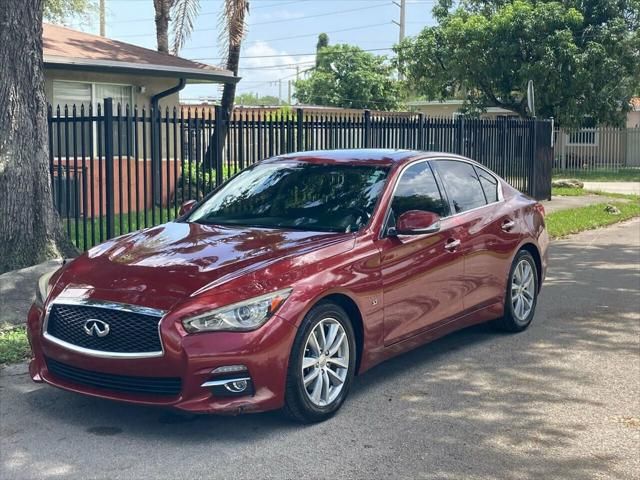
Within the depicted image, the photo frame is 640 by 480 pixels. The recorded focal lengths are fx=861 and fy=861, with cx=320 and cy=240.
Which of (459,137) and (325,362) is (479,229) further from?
(459,137)

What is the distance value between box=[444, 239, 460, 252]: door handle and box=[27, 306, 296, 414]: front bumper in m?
1.98

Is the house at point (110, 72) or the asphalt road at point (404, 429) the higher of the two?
the house at point (110, 72)

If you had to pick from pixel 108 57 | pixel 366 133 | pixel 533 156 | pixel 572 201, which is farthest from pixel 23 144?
pixel 572 201

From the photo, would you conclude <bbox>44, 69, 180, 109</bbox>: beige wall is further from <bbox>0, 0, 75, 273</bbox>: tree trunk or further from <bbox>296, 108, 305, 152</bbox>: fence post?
<bbox>0, 0, 75, 273</bbox>: tree trunk

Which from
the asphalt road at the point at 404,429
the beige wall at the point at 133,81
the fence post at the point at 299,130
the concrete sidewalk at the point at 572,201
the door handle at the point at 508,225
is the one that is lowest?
the asphalt road at the point at 404,429

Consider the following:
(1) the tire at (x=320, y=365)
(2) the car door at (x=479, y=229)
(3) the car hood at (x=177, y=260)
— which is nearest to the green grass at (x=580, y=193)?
(2) the car door at (x=479, y=229)

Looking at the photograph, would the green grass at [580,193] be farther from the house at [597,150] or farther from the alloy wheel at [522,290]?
the alloy wheel at [522,290]

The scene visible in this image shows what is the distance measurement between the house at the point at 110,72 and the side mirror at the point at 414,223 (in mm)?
10883

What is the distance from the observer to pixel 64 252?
358 inches

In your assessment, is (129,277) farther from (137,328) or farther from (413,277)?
(413,277)

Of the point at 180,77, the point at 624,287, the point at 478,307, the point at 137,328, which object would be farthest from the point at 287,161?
the point at 180,77

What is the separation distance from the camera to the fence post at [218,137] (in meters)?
11.6

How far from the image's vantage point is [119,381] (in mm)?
4883

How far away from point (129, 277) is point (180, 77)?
13483 millimetres
